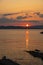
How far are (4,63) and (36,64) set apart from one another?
18.8 feet

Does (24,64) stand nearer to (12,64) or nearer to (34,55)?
(12,64)

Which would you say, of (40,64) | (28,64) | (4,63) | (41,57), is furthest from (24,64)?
(41,57)

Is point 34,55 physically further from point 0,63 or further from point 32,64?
point 0,63

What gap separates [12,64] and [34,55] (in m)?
12.8

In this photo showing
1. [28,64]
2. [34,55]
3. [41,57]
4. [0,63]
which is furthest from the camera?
[34,55]

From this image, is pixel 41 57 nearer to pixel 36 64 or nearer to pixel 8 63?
pixel 36 64

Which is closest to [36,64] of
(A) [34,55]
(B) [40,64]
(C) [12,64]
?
(B) [40,64]

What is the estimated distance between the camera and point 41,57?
35062mm

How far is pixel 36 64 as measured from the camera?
29.2 m

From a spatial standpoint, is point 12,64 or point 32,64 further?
point 32,64

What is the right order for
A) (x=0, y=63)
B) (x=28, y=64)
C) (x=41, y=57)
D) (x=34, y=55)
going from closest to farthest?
(x=0, y=63) < (x=28, y=64) < (x=41, y=57) < (x=34, y=55)

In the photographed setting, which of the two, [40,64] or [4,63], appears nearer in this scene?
[4,63]

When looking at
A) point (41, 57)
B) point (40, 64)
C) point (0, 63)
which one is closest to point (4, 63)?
point (0, 63)

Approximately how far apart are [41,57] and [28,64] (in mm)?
7029
